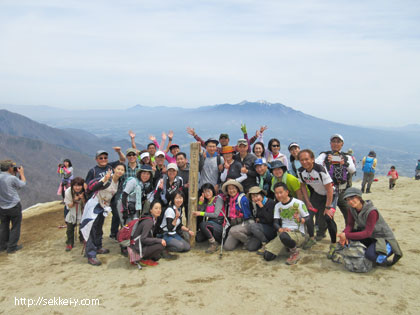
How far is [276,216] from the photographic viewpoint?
219 inches

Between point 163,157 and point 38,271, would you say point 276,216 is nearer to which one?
point 163,157

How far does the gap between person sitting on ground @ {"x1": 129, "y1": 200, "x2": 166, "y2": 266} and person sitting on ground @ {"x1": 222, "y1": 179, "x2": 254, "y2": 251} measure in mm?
1501

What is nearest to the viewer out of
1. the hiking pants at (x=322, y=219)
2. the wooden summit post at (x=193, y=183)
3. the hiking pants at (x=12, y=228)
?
the hiking pants at (x=322, y=219)

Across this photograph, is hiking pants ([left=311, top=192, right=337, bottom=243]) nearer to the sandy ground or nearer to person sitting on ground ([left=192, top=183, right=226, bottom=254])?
the sandy ground

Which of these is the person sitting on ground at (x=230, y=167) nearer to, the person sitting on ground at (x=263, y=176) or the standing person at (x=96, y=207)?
the person sitting on ground at (x=263, y=176)

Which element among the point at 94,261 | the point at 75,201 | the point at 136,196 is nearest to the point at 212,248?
the point at 136,196

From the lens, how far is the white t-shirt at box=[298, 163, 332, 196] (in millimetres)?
5449

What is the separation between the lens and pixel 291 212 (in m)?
5.39

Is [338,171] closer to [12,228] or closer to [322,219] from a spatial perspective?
[322,219]

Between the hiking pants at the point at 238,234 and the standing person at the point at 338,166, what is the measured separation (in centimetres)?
195

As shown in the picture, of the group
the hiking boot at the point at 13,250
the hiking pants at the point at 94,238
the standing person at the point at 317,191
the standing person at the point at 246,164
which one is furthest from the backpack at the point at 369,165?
the hiking boot at the point at 13,250

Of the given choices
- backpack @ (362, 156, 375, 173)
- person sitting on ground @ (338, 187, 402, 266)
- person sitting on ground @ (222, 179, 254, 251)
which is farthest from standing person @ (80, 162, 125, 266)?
backpack @ (362, 156, 375, 173)

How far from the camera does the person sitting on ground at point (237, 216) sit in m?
6.03

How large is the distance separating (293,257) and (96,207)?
4.24 m
